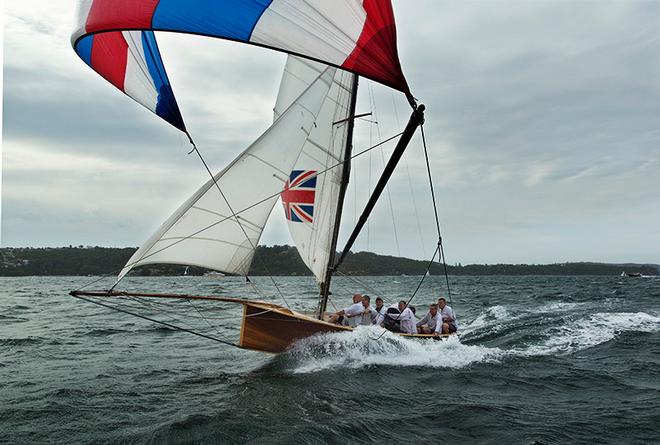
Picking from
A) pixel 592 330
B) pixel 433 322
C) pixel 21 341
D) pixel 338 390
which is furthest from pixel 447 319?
pixel 21 341

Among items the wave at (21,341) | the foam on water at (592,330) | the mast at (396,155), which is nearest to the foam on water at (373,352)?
the foam on water at (592,330)

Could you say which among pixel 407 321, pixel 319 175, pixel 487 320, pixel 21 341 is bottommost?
pixel 21 341

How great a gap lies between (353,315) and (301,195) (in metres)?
3.11

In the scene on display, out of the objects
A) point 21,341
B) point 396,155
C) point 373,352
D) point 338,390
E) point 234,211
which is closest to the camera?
point 396,155

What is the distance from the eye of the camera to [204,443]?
262 inches

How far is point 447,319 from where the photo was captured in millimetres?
13430

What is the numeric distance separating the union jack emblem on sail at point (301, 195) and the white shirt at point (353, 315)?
7.62 ft

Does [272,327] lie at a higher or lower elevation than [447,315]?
lower

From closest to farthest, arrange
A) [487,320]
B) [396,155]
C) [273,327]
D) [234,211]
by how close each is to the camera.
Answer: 1. [396,155]
2. [234,211]
3. [273,327]
4. [487,320]

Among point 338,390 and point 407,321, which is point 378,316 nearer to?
point 407,321

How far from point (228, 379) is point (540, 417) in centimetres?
570

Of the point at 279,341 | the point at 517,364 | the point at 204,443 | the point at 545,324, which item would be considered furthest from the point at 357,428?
the point at 545,324

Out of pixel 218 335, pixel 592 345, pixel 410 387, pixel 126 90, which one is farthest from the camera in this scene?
pixel 218 335

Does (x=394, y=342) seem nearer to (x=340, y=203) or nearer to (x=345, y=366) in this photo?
(x=345, y=366)
